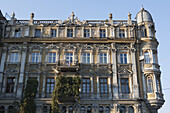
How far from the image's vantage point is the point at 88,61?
29.5 m

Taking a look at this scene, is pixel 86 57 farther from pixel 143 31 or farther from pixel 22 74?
pixel 143 31

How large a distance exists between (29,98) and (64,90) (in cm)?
450

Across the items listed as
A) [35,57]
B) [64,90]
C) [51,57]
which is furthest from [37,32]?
[64,90]

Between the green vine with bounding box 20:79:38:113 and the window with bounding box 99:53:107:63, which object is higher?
the window with bounding box 99:53:107:63

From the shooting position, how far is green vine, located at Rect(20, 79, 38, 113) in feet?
85.5

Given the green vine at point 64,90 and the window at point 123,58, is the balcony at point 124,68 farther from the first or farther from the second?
the green vine at point 64,90

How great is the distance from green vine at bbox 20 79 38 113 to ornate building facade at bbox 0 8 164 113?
2.30 ft

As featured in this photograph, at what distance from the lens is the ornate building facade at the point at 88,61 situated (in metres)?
27.1

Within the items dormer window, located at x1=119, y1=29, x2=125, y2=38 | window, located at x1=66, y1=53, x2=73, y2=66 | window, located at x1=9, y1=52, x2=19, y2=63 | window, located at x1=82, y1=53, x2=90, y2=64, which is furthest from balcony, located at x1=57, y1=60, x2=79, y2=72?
dormer window, located at x1=119, y1=29, x2=125, y2=38

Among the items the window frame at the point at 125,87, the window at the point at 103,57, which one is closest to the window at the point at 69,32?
the window at the point at 103,57

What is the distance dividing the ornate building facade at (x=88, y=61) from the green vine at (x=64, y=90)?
1.04 metres

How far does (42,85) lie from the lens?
28141 mm

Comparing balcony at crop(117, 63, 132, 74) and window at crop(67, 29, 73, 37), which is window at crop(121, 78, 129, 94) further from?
window at crop(67, 29, 73, 37)

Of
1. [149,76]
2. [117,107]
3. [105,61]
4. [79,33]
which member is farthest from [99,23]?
[117,107]
